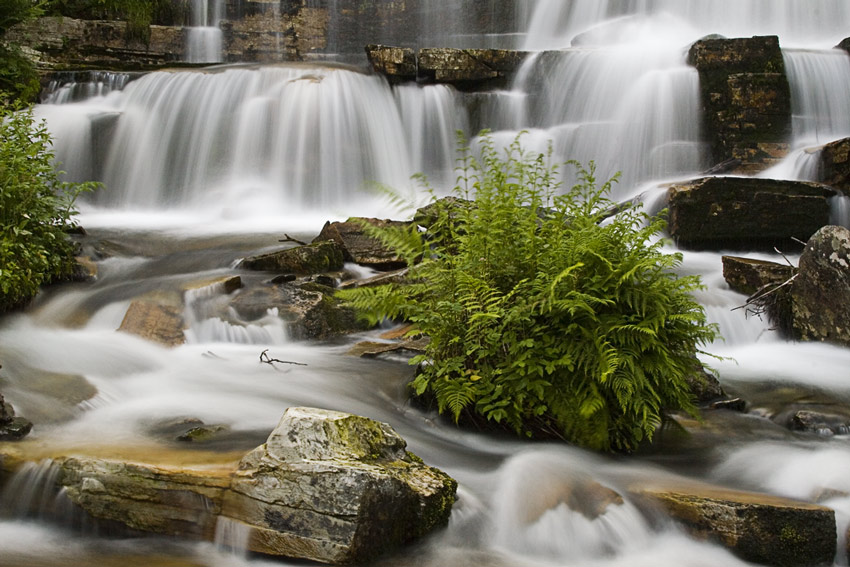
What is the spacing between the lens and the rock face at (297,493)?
3314 millimetres

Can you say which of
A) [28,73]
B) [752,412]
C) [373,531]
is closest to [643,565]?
[373,531]

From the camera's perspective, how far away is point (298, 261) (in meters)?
8.18

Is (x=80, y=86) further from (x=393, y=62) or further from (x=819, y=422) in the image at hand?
(x=819, y=422)

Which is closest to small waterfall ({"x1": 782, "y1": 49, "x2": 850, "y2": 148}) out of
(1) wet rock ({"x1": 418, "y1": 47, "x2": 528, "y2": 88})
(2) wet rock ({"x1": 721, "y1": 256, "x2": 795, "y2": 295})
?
(1) wet rock ({"x1": 418, "y1": 47, "x2": 528, "y2": 88})

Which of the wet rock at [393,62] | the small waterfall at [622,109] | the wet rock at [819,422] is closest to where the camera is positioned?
the wet rock at [819,422]

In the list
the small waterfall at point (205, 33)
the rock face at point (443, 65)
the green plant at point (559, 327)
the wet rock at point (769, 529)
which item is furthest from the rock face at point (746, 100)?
the small waterfall at point (205, 33)

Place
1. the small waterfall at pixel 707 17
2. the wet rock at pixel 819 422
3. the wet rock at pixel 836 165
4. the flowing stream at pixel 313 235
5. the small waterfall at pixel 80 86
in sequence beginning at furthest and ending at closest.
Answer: the small waterfall at pixel 707 17, the small waterfall at pixel 80 86, the wet rock at pixel 836 165, the wet rock at pixel 819 422, the flowing stream at pixel 313 235

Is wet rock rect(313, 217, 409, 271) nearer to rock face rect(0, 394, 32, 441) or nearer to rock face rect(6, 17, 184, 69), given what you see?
rock face rect(0, 394, 32, 441)

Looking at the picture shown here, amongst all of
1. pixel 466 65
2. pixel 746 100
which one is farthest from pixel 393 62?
pixel 746 100

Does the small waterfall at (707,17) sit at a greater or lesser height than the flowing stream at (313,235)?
greater

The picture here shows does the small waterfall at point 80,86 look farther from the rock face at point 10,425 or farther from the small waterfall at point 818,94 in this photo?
the small waterfall at point 818,94

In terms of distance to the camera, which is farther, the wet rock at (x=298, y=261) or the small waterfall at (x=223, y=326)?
the wet rock at (x=298, y=261)

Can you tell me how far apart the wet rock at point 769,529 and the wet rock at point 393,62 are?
12.5m

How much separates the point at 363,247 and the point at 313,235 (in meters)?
2.52
